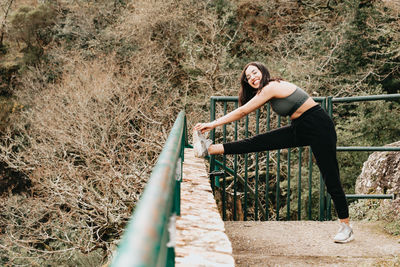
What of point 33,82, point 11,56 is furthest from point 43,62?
point 11,56

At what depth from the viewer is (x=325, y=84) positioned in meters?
A: 13.1

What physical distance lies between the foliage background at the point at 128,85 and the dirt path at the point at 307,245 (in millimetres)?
6488

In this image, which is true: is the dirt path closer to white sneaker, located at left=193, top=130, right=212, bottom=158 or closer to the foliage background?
white sneaker, located at left=193, top=130, right=212, bottom=158

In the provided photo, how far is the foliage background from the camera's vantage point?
11312mm

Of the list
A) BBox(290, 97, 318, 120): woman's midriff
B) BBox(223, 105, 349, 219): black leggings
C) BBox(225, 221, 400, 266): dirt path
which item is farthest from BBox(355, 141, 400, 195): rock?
BBox(290, 97, 318, 120): woman's midriff

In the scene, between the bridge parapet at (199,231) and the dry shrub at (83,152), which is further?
the dry shrub at (83,152)

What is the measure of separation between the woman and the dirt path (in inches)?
6.9

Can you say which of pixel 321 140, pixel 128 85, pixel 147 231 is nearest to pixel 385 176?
pixel 321 140

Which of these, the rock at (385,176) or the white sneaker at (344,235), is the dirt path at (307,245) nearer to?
the white sneaker at (344,235)

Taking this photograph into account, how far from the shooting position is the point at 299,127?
3092 mm

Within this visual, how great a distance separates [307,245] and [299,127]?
3.45 ft

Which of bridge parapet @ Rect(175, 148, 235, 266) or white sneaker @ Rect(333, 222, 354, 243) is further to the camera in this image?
white sneaker @ Rect(333, 222, 354, 243)

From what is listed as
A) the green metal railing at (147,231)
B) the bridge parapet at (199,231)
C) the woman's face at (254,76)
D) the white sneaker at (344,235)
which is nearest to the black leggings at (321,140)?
the white sneaker at (344,235)

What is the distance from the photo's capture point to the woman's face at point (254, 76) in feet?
10.6
